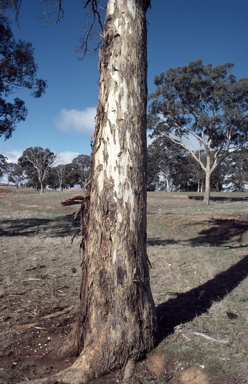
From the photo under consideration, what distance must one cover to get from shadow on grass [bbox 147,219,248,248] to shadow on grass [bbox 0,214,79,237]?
343cm

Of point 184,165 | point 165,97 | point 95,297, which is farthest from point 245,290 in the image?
point 184,165

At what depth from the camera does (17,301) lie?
182 inches

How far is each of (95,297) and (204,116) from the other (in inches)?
922

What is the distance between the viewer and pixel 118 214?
123 inches

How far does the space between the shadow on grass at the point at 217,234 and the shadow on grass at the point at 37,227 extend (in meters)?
3.43

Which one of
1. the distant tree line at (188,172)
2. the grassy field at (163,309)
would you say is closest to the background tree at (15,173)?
the distant tree line at (188,172)

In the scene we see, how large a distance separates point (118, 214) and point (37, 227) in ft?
33.9

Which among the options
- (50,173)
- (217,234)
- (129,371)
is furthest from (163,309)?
(50,173)

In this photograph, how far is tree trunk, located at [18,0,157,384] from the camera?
10.1ft

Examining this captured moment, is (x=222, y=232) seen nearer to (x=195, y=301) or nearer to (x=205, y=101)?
(x=195, y=301)

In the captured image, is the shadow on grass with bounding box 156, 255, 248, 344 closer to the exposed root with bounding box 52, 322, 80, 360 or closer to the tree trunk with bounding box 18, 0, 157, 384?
the tree trunk with bounding box 18, 0, 157, 384

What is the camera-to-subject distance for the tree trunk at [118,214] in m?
3.08

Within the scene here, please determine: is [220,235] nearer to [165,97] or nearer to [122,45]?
[122,45]

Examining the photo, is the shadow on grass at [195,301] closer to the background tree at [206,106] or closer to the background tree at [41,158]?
the background tree at [206,106]
